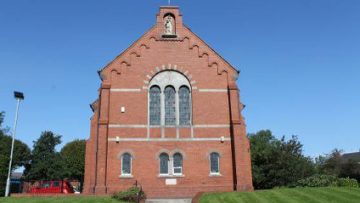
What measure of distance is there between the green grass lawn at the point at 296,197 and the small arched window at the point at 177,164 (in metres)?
5.56

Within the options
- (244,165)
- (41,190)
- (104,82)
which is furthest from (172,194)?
(41,190)

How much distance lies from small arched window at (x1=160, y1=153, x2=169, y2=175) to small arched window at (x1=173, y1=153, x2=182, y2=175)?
2.04ft

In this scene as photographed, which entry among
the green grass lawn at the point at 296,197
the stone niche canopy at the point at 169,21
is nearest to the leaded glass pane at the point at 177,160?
the green grass lawn at the point at 296,197

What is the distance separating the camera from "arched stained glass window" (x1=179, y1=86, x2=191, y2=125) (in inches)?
1149

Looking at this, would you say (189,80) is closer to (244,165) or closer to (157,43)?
(157,43)

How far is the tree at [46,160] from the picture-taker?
5534 cm

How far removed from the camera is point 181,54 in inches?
1203

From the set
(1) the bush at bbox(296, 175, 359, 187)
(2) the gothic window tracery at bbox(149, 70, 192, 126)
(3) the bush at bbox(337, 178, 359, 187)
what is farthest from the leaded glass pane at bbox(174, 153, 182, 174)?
(3) the bush at bbox(337, 178, 359, 187)

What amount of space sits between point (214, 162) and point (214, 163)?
80 millimetres

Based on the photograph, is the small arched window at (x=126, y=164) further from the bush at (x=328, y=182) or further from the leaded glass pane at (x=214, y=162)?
the bush at (x=328, y=182)

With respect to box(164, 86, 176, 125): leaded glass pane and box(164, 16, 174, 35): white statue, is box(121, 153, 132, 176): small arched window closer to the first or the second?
box(164, 86, 176, 125): leaded glass pane

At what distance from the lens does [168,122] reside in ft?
95.1

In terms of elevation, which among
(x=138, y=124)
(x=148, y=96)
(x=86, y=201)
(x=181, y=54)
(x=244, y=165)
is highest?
(x=181, y=54)

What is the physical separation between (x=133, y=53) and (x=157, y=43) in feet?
7.36
